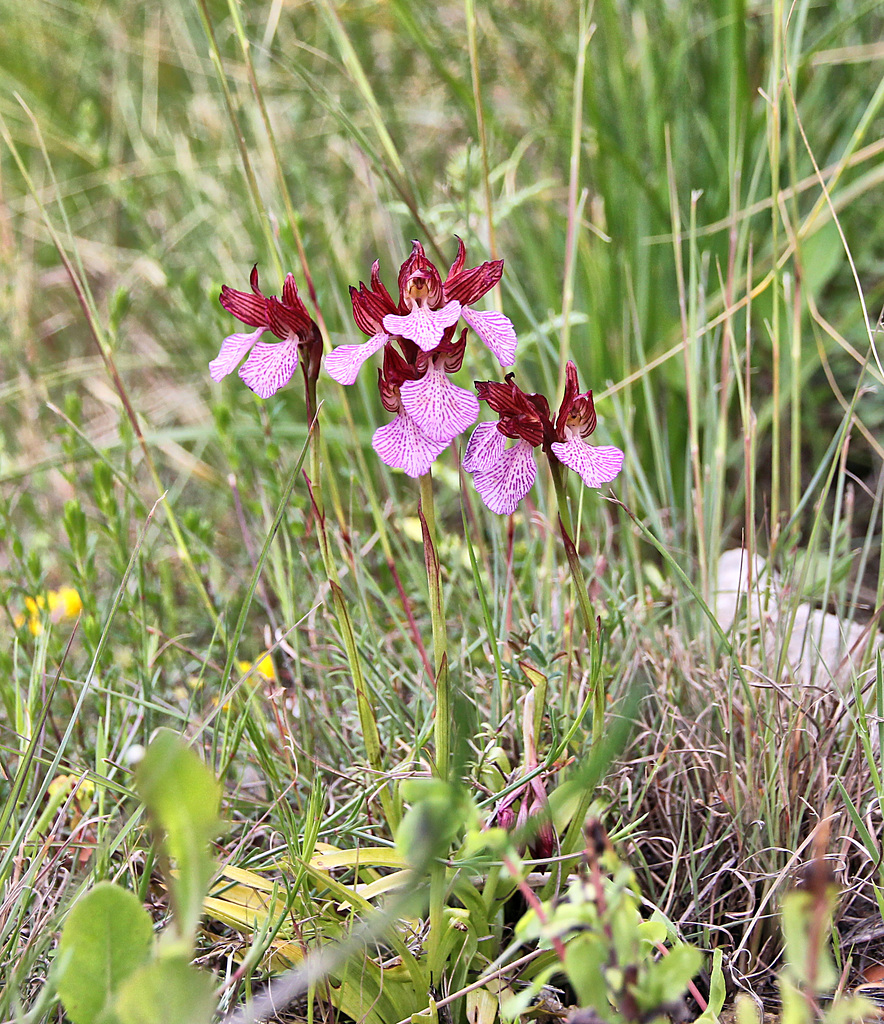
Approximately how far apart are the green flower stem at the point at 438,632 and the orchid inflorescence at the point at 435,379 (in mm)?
50

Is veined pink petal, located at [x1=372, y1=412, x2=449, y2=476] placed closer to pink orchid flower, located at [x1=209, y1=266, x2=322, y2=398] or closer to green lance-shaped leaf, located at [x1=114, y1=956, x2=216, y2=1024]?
pink orchid flower, located at [x1=209, y1=266, x2=322, y2=398]

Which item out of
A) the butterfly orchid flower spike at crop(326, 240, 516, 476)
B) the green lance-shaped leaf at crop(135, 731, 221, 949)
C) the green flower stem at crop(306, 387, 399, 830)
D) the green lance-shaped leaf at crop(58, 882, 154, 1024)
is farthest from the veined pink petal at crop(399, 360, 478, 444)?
the green lance-shaped leaf at crop(58, 882, 154, 1024)

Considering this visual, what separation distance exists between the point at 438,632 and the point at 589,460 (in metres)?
0.20

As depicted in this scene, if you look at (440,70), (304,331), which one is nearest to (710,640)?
(304,331)

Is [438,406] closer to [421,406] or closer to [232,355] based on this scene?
[421,406]

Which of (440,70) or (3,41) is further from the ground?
(3,41)

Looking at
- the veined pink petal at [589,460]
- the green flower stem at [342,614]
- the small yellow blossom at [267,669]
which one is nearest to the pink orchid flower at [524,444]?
the veined pink petal at [589,460]

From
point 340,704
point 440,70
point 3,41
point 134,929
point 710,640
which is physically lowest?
point 340,704

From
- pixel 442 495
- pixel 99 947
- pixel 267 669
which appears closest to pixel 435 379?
pixel 99 947

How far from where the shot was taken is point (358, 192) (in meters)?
2.29


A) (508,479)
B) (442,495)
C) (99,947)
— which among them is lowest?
(442,495)

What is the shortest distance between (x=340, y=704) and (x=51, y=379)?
1.13 metres

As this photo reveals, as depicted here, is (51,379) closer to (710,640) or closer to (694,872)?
(710,640)

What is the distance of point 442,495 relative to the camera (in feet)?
5.87
